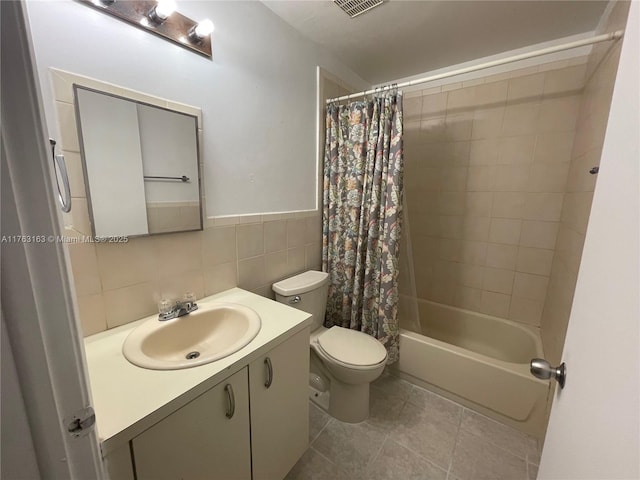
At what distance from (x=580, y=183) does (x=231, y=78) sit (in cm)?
196

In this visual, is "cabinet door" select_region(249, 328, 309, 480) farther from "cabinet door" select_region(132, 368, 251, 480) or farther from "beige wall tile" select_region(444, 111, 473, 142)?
"beige wall tile" select_region(444, 111, 473, 142)

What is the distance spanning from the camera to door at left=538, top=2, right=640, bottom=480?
372 mm

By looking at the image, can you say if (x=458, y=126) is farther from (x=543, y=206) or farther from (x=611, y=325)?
(x=611, y=325)

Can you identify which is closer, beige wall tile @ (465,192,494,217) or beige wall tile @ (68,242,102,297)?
beige wall tile @ (68,242,102,297)

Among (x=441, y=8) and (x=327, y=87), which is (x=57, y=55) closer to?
(x=327, y=87)

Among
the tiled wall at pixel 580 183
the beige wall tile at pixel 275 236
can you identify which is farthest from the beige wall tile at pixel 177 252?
the tiled wall at pixel 580 183

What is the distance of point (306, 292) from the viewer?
1.60 metres

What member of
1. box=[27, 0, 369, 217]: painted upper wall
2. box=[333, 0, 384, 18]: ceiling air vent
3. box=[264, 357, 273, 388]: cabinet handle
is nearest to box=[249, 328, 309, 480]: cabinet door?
box=[264, 357, 273, 388]: cabinet handle

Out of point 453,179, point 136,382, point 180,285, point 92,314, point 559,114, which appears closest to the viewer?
point 136,382

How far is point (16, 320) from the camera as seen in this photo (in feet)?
0.92

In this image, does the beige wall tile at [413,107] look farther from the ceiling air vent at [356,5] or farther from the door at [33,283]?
the door at [33,283]

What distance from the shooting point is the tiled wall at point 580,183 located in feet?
4.02

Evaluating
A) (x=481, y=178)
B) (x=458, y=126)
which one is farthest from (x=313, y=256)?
(x=458, y=126)

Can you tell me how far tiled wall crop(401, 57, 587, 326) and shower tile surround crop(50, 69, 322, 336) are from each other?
1.09 meters
